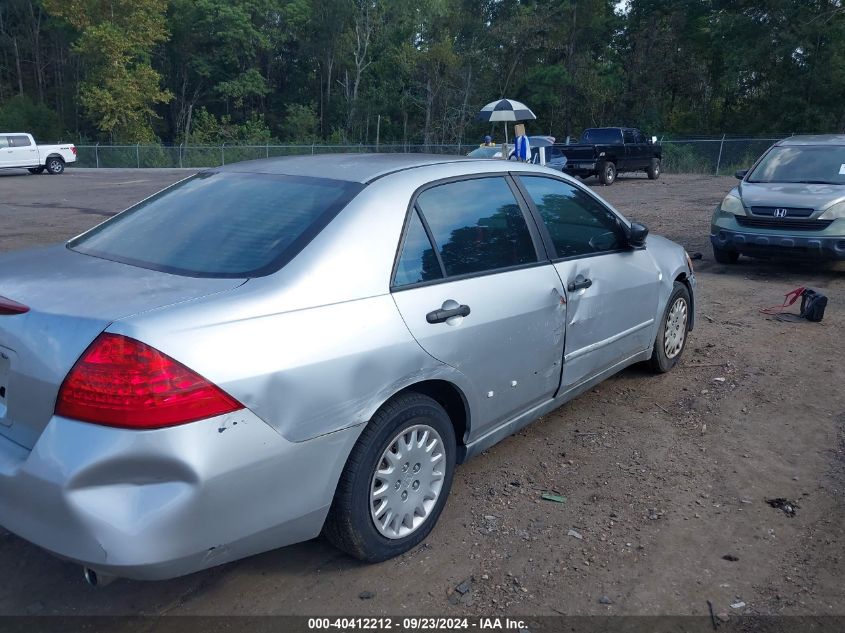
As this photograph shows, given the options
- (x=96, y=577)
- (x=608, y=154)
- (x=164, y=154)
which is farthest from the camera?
(x=164, y=154)

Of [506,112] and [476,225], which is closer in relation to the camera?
[476,225]

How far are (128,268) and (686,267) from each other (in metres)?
4.04

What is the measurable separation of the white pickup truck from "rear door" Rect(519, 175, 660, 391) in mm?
32366

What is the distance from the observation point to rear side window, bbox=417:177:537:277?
3.52m

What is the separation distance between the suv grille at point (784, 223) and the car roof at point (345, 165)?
20.6ft

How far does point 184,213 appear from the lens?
11.5 ft

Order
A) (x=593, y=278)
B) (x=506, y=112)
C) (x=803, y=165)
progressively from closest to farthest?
(x=593, y=278), (x=803, y=165), (x=506, y=112)

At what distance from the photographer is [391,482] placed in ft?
10.3

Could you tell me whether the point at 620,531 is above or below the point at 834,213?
below

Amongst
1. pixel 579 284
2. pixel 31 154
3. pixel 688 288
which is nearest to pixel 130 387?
pixel 579 284

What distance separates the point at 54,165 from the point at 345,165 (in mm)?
34147

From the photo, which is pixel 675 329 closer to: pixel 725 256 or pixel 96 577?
pixel 96 577

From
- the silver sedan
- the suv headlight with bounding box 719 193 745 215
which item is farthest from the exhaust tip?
the suv headlight with bounding box 719 193 745 215

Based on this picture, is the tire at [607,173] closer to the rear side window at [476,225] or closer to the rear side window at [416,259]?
the rear side window at [476,225]
